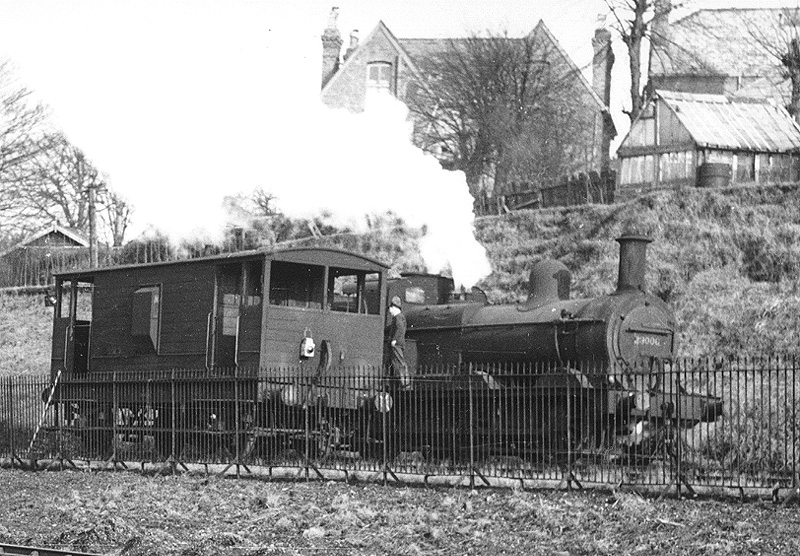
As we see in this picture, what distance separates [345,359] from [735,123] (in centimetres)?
2698

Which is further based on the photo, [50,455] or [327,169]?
[327,169]

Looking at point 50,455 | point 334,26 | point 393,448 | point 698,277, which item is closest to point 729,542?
point 393,448

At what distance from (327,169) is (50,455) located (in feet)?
38.6

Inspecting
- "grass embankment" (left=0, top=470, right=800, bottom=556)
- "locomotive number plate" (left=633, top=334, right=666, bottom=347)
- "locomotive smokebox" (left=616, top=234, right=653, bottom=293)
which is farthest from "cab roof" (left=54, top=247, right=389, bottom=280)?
"locomotive number plate" (left=633, top=334, right=666, bottom=347)

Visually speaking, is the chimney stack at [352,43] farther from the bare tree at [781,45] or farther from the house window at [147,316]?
the house window at [147,316]

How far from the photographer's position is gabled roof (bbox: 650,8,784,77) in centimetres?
5747

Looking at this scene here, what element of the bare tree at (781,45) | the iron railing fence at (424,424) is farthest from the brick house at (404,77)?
the iron railing fence at (424,424)

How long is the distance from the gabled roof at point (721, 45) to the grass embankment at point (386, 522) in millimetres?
45131

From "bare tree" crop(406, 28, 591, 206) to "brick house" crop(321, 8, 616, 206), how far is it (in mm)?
574

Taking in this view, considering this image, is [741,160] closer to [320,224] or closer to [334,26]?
[320,224]

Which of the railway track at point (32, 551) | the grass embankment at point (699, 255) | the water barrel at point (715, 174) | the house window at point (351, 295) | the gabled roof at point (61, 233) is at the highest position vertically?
the water barrel at point (715, 174)

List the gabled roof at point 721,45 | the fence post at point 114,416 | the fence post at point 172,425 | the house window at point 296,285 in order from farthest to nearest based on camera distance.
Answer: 1. the gabled roof at point 721,45
2. the fence post at point 114,416
3. the house window at point 296,285
4. the fence post at point 172,425

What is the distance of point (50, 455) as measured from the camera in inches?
800

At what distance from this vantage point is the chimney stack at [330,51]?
5684cm
